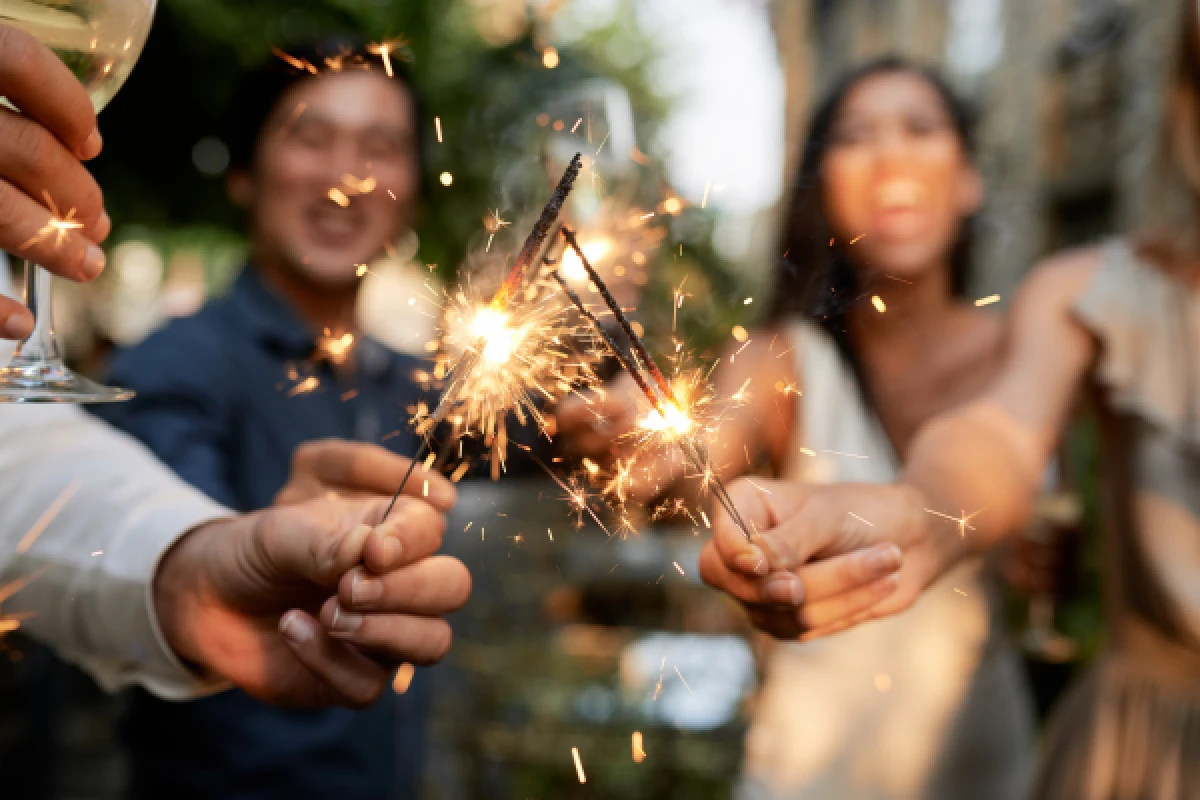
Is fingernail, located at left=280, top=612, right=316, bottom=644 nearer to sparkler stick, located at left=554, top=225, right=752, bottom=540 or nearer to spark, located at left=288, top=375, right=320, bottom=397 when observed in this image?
sparkler stick, located at left=554, top=225, right=752, bottom=540

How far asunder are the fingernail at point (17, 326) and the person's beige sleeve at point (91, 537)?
0.90 feet

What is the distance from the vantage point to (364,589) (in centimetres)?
69

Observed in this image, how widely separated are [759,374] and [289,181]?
4.34 feet

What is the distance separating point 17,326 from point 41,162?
16cm

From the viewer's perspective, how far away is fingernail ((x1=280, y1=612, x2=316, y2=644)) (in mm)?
743

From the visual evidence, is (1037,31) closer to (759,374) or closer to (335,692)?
(759,374)

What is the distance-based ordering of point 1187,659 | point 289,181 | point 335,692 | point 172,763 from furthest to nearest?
point 289,181 < point 172,763 < point 1187,659 < point 335,692

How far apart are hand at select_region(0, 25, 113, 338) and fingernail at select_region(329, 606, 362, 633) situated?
416 mm

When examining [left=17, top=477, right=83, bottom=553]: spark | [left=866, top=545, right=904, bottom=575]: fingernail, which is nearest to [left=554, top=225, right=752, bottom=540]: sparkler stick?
[left=866, top=545, right=904, bottom=575]: fingernail

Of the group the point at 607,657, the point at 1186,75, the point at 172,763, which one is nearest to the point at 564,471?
the point at 172,763

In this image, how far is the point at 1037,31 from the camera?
6.27 m

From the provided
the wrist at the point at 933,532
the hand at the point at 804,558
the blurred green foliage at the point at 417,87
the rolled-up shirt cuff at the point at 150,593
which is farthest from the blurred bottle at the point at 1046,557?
the rolled-up shirt cuff at the point at 150,593

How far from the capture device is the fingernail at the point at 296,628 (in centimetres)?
74

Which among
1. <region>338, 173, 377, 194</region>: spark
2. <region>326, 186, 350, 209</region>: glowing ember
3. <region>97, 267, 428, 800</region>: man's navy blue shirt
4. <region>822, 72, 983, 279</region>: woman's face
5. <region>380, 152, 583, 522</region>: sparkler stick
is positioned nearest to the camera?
<region>380, 152, 583, 522</region>: sparkler stick
